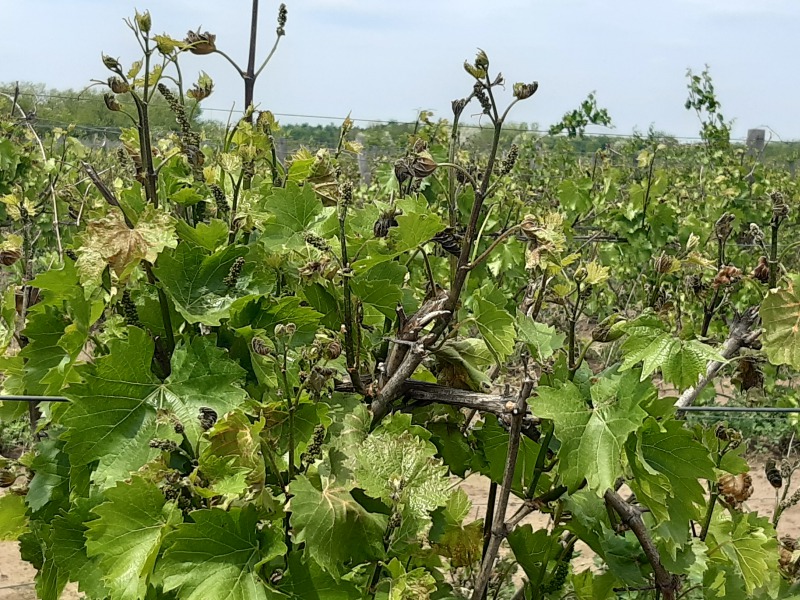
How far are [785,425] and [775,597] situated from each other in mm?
5174

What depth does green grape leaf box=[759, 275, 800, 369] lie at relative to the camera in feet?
4.35

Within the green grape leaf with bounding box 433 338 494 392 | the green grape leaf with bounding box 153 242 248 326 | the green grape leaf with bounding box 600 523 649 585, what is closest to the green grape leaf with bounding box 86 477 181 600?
the green grape leaf with bounding box 153 242 248 326

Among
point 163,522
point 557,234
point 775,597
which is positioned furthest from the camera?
point 775,597

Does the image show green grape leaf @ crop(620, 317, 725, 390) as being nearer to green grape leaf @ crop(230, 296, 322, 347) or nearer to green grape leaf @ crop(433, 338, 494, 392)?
green grape leaf @ crop(433, 338, 494, 392)

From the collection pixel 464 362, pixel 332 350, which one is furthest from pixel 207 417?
pixel 464 362

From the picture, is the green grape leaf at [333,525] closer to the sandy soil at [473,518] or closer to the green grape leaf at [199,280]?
the green grape leaf at [199,280]

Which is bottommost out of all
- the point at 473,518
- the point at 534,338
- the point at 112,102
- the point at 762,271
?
the point at 473,518

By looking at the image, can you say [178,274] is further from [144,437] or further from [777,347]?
[777,347]

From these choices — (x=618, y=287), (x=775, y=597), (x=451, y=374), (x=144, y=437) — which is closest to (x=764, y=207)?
(x=618, y=287)

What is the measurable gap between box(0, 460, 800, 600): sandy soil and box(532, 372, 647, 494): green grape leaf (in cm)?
177

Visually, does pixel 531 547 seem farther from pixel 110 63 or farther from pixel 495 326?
pixel 110 63

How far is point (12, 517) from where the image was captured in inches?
60.0

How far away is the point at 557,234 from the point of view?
1.22m

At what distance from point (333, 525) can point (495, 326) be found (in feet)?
1.34
